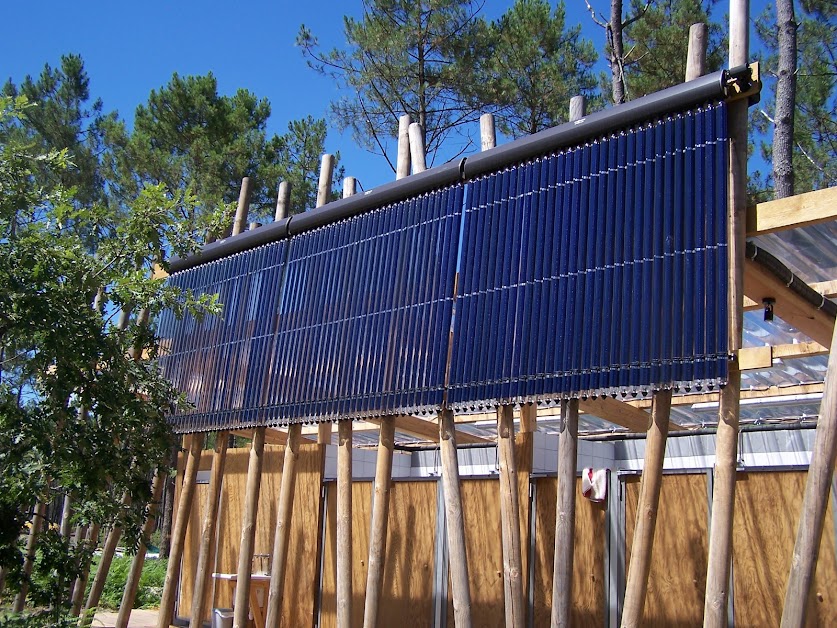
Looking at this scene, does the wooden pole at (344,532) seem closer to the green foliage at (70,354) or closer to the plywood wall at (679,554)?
the green foliage at (70,354)

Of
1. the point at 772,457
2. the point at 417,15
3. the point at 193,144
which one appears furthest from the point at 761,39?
the point at 772,457

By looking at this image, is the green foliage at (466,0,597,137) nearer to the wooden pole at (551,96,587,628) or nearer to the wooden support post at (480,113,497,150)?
the wooden support post at (480,113,497,150)

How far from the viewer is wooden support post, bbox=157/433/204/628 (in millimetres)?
9703

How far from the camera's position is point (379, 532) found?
7.64m

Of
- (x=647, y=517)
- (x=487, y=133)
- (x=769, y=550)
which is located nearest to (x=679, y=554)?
(x=769, y=550)

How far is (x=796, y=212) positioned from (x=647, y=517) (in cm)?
228

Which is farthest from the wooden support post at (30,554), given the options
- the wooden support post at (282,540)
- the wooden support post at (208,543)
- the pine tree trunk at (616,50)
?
the pine tree trunk at (616,50)

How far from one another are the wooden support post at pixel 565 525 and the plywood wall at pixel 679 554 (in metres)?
1.75

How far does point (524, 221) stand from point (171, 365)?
5618mm

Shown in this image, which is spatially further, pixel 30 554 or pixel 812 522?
pixel 30 554

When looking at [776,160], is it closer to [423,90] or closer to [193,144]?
[423,90]

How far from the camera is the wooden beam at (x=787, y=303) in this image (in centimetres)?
664

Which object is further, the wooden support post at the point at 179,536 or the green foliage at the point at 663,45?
the green foliage at the point at 663,45

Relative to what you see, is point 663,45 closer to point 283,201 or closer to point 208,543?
point 283,201
